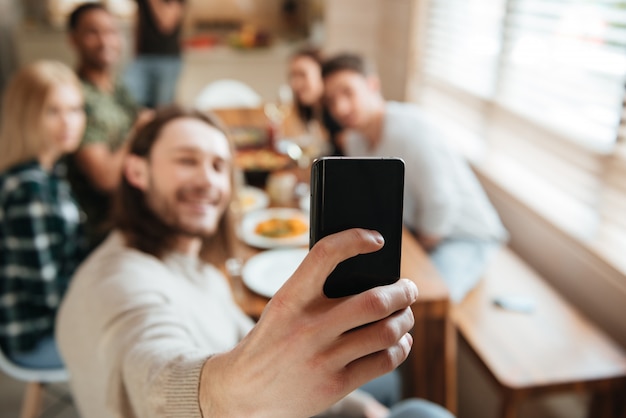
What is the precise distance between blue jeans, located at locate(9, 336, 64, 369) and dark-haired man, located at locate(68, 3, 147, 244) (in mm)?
544

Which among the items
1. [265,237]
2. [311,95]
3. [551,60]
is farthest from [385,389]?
[311,95]

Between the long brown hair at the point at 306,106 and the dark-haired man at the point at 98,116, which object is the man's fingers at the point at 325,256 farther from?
the long brown hair at the point at 306,106

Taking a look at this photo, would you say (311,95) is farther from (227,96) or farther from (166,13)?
(166,13)

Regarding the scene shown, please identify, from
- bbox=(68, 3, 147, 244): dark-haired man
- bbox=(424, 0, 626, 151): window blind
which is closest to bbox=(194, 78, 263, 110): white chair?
bbox=(68, 3, 147, 244): dark-haired man

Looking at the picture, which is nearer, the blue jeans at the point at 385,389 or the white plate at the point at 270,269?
the white plate at the point at 270,269

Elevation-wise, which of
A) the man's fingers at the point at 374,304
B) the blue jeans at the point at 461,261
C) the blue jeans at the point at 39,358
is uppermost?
the man's fingers at the point at 374,304

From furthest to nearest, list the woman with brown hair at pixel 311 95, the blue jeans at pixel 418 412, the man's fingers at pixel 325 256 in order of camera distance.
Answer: the woman with brown hair at pixel 311 95 → the blue jeans at pixel 418 412 → the man's fingers at pixel 325 256

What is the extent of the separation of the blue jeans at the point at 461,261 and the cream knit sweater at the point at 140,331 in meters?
0.84

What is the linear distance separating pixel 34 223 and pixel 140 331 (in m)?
0.86

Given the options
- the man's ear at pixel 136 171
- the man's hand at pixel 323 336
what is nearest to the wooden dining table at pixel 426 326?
the man's ear at pixel 136 171

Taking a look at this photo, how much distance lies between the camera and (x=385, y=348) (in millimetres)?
422

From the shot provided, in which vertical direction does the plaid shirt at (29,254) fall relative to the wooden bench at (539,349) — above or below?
above

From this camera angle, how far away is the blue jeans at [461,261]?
1781 millimetres

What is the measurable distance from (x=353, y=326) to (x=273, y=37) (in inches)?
198
